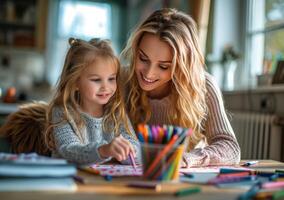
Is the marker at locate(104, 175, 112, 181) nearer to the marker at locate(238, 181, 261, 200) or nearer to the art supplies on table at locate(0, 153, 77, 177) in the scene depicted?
the art supplies on table at locate(0, 153, 77, 177)

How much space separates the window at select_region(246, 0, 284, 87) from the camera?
2783 millimetres

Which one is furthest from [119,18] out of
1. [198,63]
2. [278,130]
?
[198,63]

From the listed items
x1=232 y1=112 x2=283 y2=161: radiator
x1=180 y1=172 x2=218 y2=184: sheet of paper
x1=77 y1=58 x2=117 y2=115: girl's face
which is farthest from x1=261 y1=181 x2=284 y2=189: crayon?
x1=232 y1=112 x2=283 y2=161: radiator

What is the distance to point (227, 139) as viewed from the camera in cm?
136

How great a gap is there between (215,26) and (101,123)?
226cm

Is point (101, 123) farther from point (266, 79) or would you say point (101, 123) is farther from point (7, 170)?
point (266, 79)

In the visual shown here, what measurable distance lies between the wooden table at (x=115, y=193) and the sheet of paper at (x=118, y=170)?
0.07 metres

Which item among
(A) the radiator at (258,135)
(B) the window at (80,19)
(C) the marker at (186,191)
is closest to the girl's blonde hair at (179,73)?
(C) the marker at (186,191)

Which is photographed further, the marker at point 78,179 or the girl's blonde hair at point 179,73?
the girl's blonde hair at point 179,73

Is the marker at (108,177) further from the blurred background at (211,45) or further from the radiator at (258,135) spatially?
the radiator at (258,135)

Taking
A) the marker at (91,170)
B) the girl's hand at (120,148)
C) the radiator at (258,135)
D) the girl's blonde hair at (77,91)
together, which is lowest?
the radiator at (258,135)

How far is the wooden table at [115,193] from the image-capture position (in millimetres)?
684

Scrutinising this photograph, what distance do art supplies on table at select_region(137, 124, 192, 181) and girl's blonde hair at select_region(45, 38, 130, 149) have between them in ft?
1.40

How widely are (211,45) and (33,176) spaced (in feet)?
9.14
